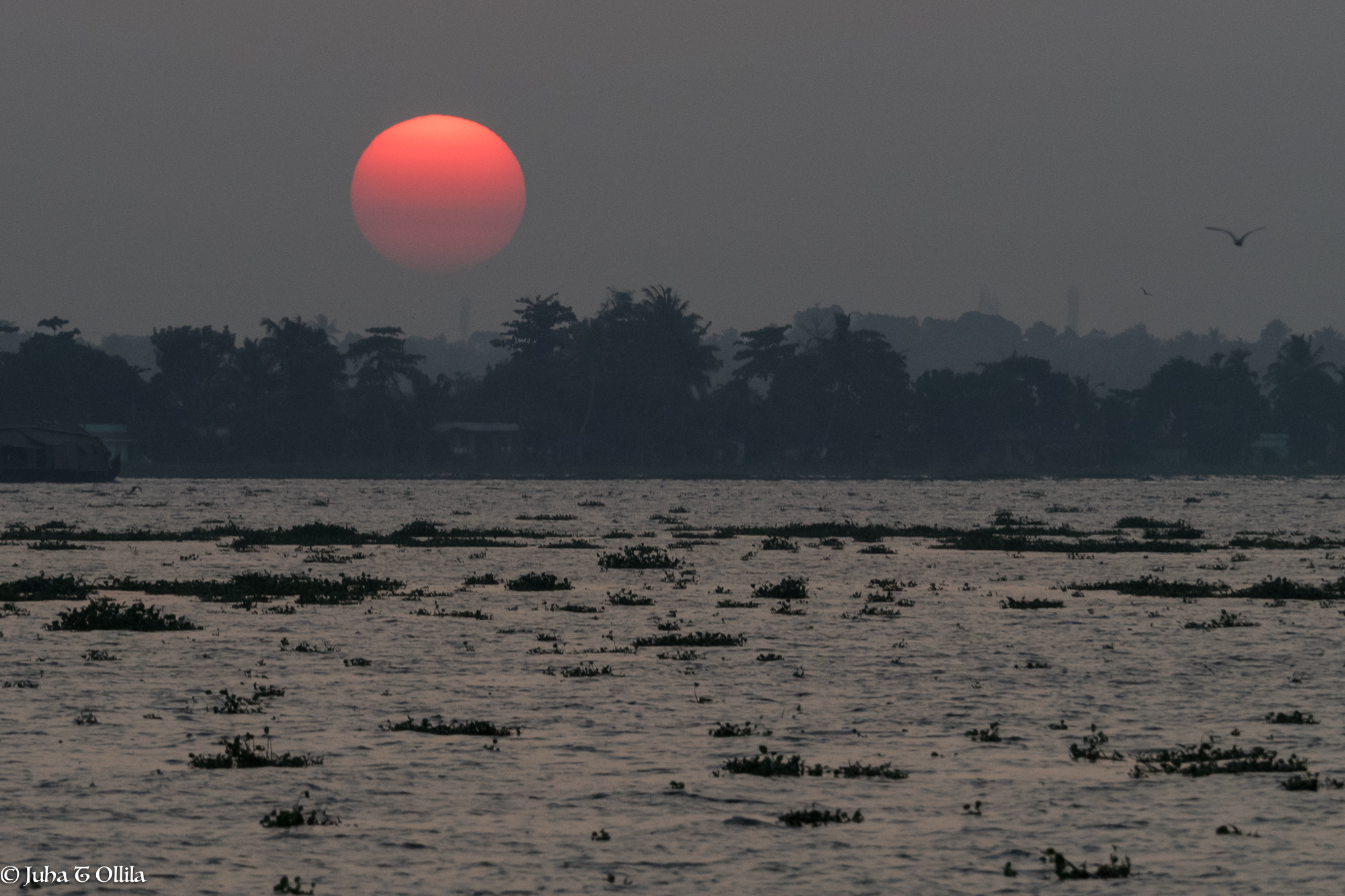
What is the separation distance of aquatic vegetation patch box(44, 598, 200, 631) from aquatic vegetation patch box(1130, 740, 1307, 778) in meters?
17.8

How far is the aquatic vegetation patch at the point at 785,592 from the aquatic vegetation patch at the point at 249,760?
19.0 metres

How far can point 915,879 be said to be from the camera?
39.1 ft

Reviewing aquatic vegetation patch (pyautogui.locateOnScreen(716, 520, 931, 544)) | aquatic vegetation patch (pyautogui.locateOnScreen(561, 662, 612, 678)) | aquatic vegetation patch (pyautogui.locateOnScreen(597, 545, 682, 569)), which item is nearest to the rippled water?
aquatic vegetation patch (pyautogui.locateOnScreen(561, 662, 612, 678))

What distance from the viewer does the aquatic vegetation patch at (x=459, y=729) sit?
698 inches

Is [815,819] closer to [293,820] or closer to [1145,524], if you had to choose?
[293,820]

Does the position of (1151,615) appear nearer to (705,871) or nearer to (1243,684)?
(1243,684)

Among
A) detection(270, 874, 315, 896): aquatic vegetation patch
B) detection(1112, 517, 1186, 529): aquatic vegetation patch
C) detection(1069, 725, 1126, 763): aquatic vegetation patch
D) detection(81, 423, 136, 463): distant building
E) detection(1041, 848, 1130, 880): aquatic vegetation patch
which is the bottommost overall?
detection(270, 874, 315, 896): aquatic vegetation patch

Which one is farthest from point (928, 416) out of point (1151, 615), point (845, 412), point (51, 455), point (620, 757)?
point (620, 757)

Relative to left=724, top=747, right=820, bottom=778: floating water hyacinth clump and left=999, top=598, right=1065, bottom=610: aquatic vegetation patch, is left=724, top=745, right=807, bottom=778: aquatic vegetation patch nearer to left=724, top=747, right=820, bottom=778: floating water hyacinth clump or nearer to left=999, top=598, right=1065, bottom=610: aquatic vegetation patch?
left=724, top=747, right=820, bottom=778: floating water hyacinth clump

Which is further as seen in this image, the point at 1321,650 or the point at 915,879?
the point at 1321,650

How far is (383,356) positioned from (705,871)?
17581 centimetres

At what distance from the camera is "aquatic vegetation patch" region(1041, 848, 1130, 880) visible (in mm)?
11883

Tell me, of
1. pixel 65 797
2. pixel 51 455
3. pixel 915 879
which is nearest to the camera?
pixel 915 879

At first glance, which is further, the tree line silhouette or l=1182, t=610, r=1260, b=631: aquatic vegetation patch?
the tree line silhouette
